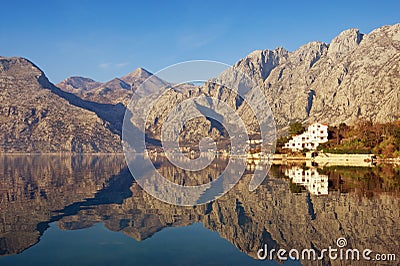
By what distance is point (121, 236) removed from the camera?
1719 cm

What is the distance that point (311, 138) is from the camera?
288ft

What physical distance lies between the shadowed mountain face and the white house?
5605 cm

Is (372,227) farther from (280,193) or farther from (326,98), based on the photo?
(326,98)

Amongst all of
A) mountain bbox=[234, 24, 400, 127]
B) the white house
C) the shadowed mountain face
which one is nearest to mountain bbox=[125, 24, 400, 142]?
mountain bbox=[234, 24, 400, 127]

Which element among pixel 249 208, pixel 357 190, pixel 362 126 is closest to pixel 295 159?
pixel 362 126

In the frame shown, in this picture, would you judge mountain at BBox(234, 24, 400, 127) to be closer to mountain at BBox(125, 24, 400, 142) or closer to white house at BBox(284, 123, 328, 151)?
mountain at BBox(125, 24, 400, 142)

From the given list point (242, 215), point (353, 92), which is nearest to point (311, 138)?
point (242, 215)

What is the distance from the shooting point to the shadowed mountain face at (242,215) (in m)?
16.1

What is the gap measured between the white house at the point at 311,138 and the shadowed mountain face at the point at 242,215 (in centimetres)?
5605

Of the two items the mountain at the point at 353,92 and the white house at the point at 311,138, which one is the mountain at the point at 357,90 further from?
the white house at the point at 311,138

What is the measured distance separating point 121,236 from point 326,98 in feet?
572

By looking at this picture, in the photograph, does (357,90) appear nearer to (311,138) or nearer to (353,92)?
(353,92)

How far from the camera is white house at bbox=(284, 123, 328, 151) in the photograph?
86062mm

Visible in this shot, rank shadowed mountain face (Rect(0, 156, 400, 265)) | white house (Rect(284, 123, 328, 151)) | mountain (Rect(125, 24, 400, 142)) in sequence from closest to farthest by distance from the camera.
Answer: shadowed mountain face (Rect(0, 156, 400, 265))
white house (Rect(284, 123, 328, 151))
mountain (Rect(125, 24, 400, 142))
